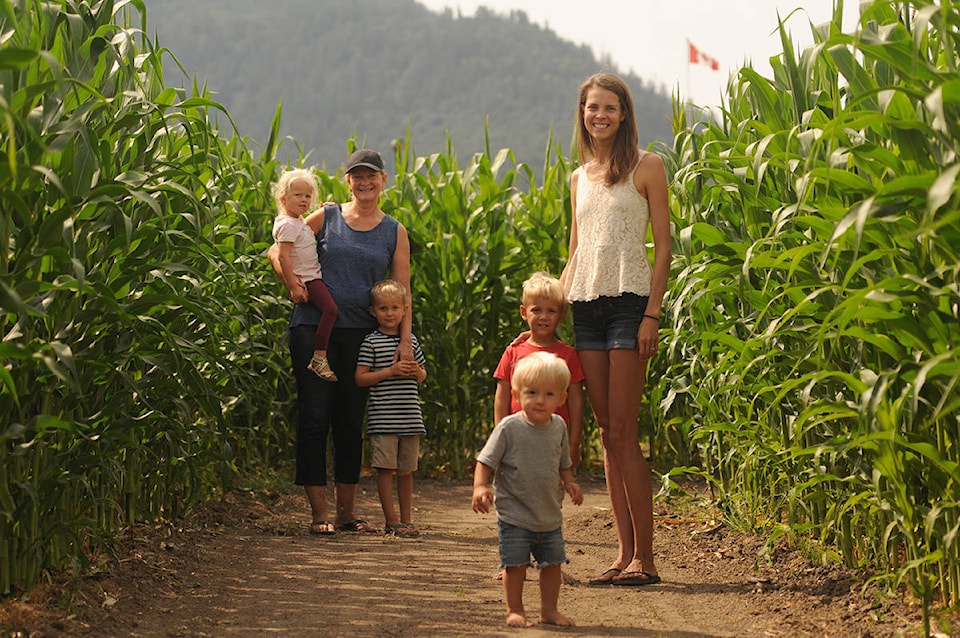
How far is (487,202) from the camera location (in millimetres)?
8109

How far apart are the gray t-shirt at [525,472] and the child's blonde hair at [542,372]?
6.1 inches

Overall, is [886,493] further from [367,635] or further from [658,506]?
[658,506]

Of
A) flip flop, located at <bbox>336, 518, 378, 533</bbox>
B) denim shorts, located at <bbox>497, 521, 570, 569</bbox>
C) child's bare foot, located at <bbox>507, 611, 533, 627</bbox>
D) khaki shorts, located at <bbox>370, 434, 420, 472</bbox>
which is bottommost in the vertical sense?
child's bare foot, located at <bbox>507, 611, 533, 627</bbox>

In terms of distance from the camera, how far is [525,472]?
12.3 feet

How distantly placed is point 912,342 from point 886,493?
52cm

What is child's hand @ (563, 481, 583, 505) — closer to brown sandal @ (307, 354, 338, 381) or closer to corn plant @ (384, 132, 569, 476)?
brown sandal @ (307, 354, 338, 381)

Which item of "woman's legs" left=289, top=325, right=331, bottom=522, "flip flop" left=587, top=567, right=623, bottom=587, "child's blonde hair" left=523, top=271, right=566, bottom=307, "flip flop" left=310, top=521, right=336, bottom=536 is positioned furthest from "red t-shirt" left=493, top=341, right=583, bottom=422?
"flip flop" left=310, top=521, right=336, bottom=536

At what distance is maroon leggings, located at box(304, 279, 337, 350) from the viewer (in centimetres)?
564

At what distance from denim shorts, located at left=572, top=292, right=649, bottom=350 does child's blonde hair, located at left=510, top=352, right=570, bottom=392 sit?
67 centimetres

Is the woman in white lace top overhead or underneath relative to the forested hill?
underneath

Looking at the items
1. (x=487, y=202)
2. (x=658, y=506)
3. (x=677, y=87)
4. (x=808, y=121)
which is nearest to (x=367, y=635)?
(x=808, y=121)

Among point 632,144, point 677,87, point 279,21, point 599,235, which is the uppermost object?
point 279,21

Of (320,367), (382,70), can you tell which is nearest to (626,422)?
(320,367)

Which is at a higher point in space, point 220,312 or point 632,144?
point 632,144
